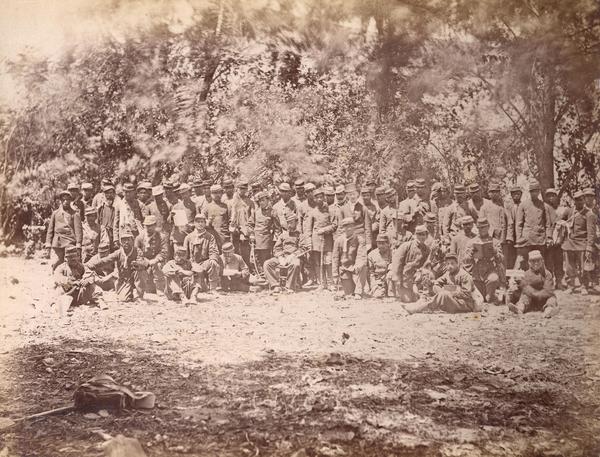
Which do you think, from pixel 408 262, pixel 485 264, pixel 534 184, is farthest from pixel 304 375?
pixel 534 184

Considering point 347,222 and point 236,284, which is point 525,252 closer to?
point 347,222

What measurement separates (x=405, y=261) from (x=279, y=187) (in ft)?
4.19

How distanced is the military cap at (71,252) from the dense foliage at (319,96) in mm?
360

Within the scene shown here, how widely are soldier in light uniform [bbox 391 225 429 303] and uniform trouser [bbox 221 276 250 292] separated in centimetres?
128

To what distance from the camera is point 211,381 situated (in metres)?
4.05

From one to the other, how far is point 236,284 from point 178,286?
0.50 meters

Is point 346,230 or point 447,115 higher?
point 447,115

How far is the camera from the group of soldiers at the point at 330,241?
4.38m

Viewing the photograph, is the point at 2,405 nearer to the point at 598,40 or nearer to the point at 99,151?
the point at 99,151

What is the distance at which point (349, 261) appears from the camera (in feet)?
15.1

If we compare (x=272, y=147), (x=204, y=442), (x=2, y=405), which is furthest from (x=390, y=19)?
(x=2, y=405)

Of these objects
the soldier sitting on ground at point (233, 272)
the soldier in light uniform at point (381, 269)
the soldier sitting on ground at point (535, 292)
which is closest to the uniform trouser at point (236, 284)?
the soldier sitting on ground at point (233, 272)

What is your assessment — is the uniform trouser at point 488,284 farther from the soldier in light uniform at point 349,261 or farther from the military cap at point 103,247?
the military cap at point 103,247

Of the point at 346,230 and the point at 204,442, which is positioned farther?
the point at 346,230
